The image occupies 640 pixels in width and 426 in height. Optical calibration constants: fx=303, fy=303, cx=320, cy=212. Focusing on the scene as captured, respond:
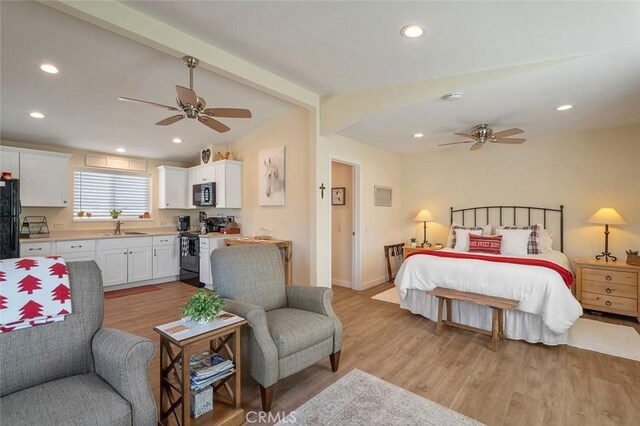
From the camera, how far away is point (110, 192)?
18.3 ft

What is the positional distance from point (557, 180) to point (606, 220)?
35.7 inches

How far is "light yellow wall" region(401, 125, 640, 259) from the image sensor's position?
4.16m

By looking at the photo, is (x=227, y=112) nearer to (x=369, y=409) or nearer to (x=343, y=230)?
(x=369, y=409)

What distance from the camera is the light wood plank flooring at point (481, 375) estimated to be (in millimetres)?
2045

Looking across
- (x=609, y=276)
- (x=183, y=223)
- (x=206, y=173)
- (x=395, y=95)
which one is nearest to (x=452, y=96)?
(x=395, y=95)

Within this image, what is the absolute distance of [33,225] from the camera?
4.69 meters

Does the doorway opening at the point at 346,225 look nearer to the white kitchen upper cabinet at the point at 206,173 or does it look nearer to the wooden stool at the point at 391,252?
the wooden stool at the point at 391,252

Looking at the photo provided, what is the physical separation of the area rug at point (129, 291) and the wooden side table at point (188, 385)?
11.8 ft

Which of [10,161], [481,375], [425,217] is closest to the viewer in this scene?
[481,375]

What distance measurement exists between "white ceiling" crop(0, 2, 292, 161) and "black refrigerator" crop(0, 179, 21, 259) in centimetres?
100

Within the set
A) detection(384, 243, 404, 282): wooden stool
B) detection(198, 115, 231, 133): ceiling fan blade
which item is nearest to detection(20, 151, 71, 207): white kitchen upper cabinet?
detection(198, 115, 231, 133): ceiling fan blade

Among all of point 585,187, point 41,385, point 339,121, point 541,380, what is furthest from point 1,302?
point 585,187

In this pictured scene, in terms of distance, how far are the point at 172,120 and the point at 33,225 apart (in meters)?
3.60

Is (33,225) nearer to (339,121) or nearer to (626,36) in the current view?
(339,121)
